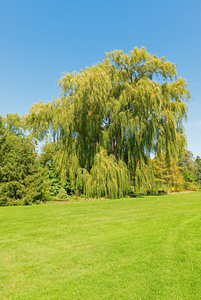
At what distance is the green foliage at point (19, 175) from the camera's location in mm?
10625

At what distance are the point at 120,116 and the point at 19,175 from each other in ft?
24.4

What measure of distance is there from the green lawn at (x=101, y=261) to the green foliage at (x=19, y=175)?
205 inches

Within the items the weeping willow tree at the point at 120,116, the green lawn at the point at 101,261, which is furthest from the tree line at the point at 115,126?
the green lawn at the point at 101,261

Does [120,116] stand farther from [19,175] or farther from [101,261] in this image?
[101,261]

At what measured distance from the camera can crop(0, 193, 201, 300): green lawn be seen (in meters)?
2.62

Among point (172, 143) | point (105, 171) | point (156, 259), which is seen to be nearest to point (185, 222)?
point (156, 259)

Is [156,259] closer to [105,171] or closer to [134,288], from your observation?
[134,288]

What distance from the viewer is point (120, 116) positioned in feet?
46.4

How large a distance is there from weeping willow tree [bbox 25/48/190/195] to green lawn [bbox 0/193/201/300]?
27.8ft

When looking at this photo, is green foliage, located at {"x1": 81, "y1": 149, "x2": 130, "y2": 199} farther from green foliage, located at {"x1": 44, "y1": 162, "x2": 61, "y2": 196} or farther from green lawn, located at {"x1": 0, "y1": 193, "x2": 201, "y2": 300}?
green lawn, located at {"x1": 0, "y1": 193, "x2": 201, "y2": 300}

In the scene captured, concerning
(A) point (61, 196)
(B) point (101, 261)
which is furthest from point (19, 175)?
(B) point (101, 261)

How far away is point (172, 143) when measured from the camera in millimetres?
14992

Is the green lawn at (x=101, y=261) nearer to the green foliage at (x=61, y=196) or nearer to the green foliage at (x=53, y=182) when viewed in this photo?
the green foliage at (x=61, y=196)

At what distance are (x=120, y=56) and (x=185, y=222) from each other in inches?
507
